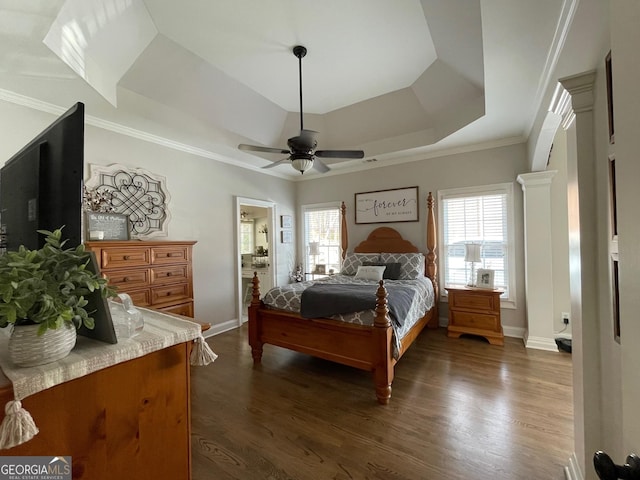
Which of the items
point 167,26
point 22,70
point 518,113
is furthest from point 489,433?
point 22,70

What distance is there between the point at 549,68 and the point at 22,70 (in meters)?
3.89

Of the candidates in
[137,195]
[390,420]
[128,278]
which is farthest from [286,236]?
[390,420]

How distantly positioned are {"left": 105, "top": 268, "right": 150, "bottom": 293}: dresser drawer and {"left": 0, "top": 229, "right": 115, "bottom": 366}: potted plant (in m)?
2.20

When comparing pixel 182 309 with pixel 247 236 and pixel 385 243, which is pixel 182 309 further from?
pixel 247 236

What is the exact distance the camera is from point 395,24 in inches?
89.4

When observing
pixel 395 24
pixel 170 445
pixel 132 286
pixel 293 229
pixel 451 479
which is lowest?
pixel 451 479

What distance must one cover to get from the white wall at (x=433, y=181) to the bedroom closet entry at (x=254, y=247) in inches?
40.9

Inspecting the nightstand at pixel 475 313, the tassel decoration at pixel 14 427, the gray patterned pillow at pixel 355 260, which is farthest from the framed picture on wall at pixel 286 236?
the tassel decoration at pixel 14 427

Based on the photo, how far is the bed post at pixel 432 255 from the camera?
13.2 ft

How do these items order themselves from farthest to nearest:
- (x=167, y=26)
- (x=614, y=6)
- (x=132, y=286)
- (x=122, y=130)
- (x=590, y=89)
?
(x=122, y=130)
(x=132, y=286)
(x=167, y=26)
(x=590, y=89)
(x=614, y=6)

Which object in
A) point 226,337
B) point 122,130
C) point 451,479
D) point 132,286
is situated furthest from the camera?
point 226,337

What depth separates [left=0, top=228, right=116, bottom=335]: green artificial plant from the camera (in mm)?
641

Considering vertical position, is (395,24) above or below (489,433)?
above

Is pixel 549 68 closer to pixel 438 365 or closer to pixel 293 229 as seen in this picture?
pixel 438 365
